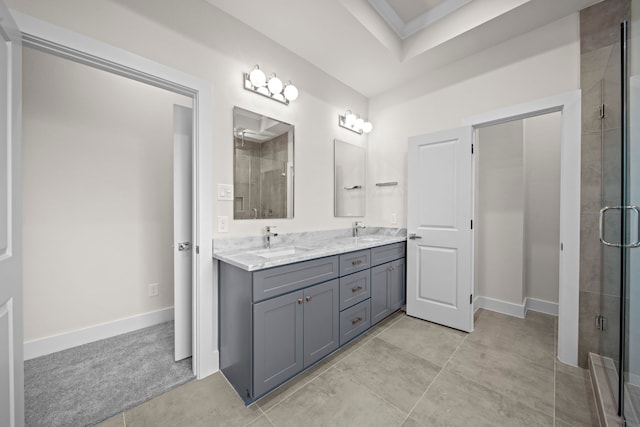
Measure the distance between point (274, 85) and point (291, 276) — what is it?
155 centimetres

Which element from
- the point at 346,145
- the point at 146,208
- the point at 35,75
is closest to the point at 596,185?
the point at 346,145

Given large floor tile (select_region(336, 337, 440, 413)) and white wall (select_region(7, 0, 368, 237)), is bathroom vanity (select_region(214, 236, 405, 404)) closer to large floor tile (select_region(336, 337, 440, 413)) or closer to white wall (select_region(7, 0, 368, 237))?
large floor tile (select_region(336, 337, 440, 413))

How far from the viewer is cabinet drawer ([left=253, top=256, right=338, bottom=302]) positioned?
4.63 feet

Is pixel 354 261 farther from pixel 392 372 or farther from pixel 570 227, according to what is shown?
pixel 570 227

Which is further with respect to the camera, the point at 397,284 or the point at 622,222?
the point at 397,284

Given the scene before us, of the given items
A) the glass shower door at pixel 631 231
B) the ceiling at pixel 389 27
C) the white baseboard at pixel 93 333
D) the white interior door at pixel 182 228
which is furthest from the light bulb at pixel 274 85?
the white baseboard at pixel 93 333

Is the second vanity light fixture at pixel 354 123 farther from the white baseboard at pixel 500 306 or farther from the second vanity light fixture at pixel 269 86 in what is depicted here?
the white baseboard at pixel 500 306

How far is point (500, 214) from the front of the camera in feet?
9.25

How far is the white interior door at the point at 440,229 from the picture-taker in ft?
7.56

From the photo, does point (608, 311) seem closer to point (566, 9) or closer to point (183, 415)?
point (566, 9)

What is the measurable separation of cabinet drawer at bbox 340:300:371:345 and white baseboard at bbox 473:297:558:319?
1470 millimetres

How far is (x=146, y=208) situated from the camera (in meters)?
2.51

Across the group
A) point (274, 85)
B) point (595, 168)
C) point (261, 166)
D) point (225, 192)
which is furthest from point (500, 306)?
point (274, 85)

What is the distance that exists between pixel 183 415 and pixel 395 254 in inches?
83.0
